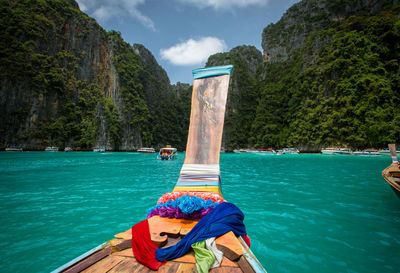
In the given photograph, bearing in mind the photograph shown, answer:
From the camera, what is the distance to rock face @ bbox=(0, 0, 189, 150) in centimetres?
4731

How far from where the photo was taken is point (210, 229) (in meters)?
2.08

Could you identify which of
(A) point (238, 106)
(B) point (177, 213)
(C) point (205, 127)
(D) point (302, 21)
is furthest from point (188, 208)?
(D) point (302, 21)

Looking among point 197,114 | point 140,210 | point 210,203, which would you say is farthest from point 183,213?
point 140,210

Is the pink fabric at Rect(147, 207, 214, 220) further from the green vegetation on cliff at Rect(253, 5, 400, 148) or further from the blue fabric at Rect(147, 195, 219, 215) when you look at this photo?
the green vegetation on cliff at Rect(253, 5, 400, 148)

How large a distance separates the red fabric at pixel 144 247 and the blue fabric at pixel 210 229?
0.22 feet

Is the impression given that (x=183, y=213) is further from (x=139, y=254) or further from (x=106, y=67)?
(x=106, y=67)

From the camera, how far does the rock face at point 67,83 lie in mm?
47312

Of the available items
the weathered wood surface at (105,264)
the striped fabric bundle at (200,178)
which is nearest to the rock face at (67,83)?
the striped fabric bundle at (200,178)

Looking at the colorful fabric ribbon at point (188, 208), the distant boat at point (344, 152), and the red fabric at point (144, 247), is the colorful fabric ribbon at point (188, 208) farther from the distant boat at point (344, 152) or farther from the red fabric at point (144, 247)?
the distant boat at point (344, 152)

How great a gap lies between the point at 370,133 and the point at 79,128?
76723 millimetres

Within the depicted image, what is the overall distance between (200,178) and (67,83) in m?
70.1

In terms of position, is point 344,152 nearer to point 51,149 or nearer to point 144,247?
point 144,247

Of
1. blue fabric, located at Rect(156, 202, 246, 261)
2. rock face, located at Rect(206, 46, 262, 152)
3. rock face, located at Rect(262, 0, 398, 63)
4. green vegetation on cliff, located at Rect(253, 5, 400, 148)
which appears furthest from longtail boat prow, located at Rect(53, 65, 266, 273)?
rock face, located at Rect(262, 0, 398, 63)

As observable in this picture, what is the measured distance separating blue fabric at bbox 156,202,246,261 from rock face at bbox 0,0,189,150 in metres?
63.8
